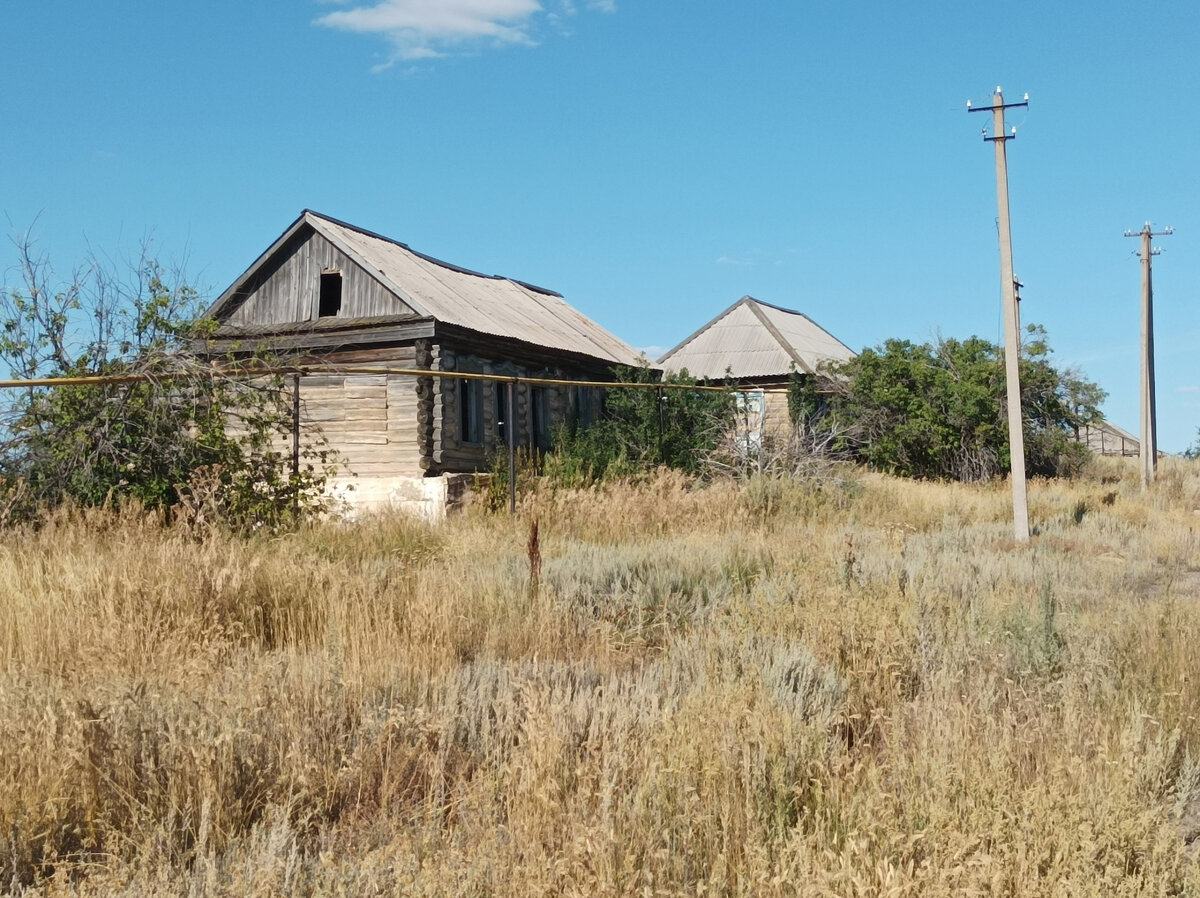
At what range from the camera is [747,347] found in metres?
28.7

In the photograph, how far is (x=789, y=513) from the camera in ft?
44.1

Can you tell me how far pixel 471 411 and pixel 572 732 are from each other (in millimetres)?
14719

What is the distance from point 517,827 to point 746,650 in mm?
2067

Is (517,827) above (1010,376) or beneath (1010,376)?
beneath

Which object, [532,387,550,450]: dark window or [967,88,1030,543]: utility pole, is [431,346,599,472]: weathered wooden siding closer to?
[532,387,550,450]: dark window

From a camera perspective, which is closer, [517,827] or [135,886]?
[135,886]

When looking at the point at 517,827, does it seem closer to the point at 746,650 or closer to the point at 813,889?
the point at 813,889

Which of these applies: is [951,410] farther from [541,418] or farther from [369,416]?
[369,416]

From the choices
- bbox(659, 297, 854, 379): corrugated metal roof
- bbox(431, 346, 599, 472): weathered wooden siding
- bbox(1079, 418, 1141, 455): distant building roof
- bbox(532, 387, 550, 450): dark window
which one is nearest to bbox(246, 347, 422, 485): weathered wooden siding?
bbox(431, 346, 599, 472): weathered wooden siding

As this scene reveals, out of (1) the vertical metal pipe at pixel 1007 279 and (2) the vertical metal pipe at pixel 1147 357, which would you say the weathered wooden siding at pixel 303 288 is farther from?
(2) the vertical metal pipe at pixel 1147 357

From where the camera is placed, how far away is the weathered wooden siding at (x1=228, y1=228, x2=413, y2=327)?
58.1 ft

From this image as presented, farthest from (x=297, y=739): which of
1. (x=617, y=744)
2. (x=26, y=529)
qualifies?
(x=26, y=529)

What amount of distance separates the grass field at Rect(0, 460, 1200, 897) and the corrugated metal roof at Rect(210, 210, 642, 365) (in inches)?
410

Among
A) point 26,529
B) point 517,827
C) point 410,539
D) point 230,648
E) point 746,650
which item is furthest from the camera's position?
point 410,539
